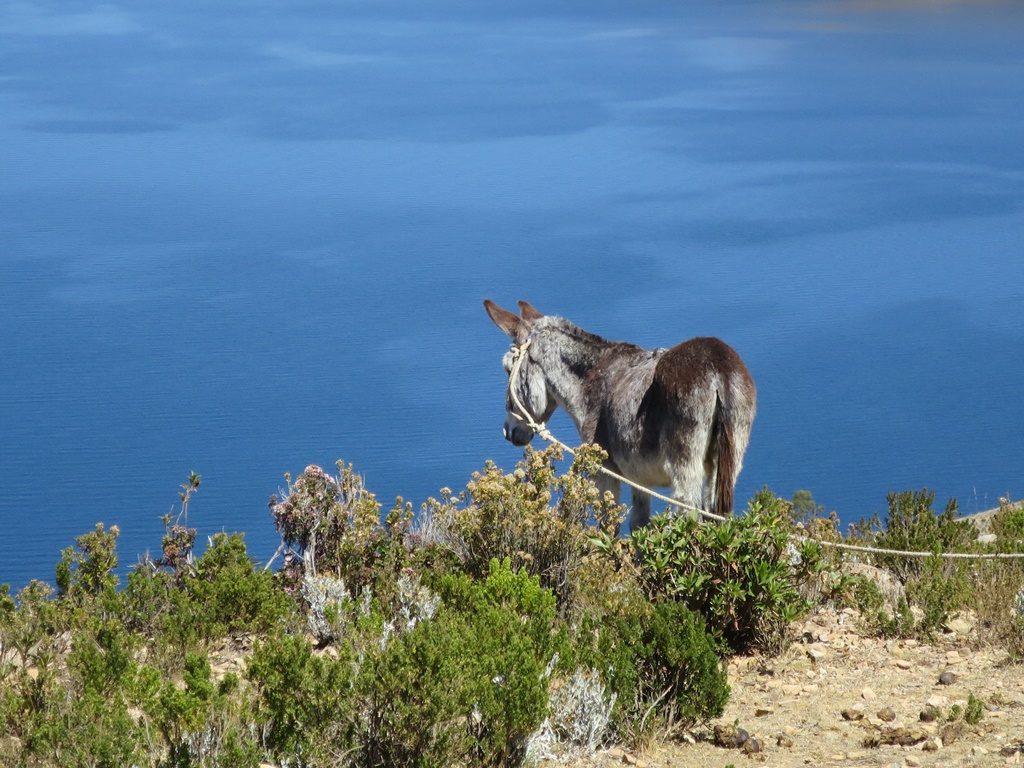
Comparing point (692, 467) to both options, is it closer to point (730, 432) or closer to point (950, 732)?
point (730, 432)

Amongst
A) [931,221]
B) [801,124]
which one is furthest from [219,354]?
[801,124]

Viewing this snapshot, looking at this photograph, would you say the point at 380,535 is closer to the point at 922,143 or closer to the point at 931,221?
the point at 931,221

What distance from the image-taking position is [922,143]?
179 feet

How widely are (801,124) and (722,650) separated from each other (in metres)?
53.8

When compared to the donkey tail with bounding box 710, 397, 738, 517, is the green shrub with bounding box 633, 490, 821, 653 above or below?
below

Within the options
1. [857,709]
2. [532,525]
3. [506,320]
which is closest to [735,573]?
[857,709]

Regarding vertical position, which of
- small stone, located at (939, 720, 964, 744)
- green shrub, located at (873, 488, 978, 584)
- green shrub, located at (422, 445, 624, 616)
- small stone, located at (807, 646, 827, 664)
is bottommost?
small stone, located at (939, 720, 964, 744)

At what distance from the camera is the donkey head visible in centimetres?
857

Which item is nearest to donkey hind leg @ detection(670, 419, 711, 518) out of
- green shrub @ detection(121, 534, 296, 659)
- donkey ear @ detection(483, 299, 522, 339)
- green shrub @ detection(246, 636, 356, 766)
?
donkey ear @ detection(483, 299, 522, 339)

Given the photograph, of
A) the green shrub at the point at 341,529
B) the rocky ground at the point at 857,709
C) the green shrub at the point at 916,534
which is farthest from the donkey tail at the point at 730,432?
the green shrub at the point at 341,529

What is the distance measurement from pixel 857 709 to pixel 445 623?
1555mm

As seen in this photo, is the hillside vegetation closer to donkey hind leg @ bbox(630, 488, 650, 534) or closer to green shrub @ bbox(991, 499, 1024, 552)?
green shrub @ bbox(991, 499, 1024, 552)

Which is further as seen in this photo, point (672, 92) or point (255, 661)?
point (672, 92)

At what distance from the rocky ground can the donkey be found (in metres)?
1.25
